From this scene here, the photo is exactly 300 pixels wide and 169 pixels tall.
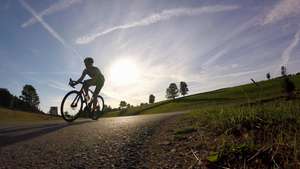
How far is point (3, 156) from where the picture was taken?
3.27 m

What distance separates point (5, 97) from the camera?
138ft

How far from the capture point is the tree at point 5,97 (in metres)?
40.9

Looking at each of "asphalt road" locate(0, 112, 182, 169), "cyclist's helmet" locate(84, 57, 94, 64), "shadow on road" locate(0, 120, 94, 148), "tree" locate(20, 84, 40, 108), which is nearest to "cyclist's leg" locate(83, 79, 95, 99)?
"cyclist's helmet" locate(84, 57, 94, 64)

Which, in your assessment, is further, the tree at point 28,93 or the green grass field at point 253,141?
the tree at point 28,93

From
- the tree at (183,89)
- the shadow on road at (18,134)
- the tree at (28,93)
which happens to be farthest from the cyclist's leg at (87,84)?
the tree at (183,89)

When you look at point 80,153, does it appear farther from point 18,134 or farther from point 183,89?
point 183,89

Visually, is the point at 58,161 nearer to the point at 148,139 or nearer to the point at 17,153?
the point at 17,153

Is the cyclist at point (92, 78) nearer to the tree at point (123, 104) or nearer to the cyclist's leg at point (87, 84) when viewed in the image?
the cyclist's leg at point (87, 84)

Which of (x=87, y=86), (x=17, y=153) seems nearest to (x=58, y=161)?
(x=17, y=153)

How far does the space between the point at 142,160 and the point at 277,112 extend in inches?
103

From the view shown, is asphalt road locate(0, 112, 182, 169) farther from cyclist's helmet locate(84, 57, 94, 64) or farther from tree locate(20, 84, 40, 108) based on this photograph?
tree locate(20, 84, 40, 108)

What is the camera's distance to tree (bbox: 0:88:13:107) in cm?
4086

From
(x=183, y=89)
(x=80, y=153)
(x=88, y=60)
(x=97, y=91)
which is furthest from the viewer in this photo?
(x=183, y=89)

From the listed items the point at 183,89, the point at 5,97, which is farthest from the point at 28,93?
the point at 183,89
